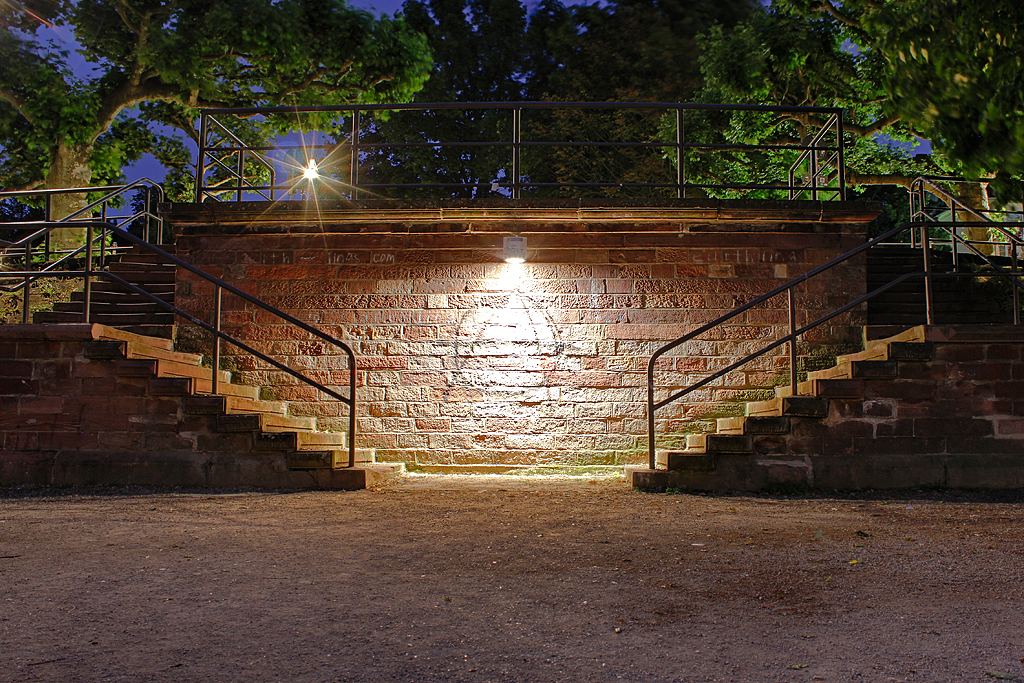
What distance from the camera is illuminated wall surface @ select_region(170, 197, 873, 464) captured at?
26.6ft

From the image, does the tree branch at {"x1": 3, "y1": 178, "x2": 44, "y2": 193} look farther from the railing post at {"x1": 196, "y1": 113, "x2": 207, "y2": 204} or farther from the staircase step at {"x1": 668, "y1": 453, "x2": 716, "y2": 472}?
the staircase step at {"x1": 668, "y1": 453, "x2": 716, "y2": 472}

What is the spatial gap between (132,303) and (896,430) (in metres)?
8.90

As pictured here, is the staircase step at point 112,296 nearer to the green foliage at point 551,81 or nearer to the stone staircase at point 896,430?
the stone staircase at point 896,430

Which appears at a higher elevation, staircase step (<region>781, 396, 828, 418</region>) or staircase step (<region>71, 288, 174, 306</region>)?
staircase step (<region>71, 288, 174, 306</region>)

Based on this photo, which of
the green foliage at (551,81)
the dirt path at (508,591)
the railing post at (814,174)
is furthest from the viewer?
the green foliage at (551,81)

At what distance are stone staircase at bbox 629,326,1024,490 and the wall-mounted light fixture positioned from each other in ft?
9.13

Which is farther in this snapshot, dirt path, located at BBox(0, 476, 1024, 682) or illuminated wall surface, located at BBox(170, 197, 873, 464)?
illuminated wall surface, located at BBox(170, 197, 873, 464)

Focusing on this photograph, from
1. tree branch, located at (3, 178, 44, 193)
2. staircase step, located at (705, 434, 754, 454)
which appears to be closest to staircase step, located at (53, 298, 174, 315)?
staircase step, located at (705, 434, 754, 454)

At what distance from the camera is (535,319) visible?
323 inches

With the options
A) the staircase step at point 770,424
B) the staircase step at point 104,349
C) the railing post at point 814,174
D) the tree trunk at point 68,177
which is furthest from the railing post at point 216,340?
the tree trunk at point 68,177

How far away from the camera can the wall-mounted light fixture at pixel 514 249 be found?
8.12 metres

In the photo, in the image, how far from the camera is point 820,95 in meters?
15.0

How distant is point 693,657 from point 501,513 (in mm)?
2998

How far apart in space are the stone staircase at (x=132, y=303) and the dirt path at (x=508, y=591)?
3.43 metres
